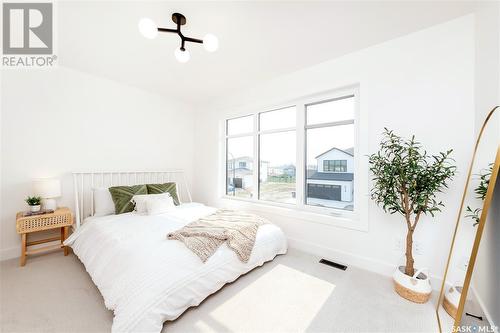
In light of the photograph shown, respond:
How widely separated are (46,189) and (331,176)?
12.1 ft

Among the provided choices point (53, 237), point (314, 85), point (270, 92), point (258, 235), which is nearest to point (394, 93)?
point (314, 85)

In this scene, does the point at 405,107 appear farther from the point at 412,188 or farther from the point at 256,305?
the point at 256,305

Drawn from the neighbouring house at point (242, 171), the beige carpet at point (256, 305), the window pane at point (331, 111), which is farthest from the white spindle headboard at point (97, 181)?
the window pane at point (331, 111)

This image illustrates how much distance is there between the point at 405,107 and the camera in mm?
2170

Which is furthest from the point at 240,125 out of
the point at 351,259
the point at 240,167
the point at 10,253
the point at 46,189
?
the point at 10,253

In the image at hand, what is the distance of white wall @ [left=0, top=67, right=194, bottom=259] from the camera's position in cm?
257

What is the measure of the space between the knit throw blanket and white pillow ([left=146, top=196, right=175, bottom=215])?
0.78m

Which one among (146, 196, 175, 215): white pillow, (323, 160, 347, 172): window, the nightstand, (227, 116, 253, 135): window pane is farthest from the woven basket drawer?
(323, 160, 347, 172): window

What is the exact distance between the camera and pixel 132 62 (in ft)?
9.12

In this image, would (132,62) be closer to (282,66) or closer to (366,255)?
(282,66)

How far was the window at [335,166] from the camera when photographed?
2.71m

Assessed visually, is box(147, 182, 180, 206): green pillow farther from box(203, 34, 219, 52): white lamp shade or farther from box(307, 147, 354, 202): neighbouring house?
box(203, 34, 219, 52): white lamp shade

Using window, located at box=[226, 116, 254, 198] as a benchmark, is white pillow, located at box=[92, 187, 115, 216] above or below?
below

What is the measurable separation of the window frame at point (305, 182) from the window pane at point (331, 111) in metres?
0.06
